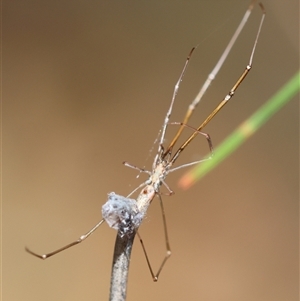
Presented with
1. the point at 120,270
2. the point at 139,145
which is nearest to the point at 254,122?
the point at 139,145

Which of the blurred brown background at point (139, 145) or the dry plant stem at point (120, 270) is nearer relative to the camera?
the dry plant stem at point (120, 270)

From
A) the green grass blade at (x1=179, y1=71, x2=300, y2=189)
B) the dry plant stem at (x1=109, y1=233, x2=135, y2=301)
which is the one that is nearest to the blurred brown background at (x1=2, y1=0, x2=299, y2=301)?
the green grass blade at (x1=179, y1=71, x2=300, y2=189)

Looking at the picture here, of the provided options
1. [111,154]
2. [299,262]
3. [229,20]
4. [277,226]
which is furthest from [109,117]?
[299,262]

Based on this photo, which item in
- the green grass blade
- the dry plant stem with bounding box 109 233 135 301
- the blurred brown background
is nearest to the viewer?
the dry plant stem with bounding box 109 233 135 301

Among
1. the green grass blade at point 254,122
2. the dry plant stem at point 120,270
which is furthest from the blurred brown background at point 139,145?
the dry plant stem at point 120,270

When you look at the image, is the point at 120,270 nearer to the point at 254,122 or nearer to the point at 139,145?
the point at 139,145

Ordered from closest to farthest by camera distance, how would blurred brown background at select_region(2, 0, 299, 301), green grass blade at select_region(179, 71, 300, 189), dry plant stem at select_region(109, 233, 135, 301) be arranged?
dry plant stem at select_region(109, 233, 135, 301), blurred brown background at select_region(2, 0, 299, 301), green grass blade at select_region(179, 71, 300, 189)

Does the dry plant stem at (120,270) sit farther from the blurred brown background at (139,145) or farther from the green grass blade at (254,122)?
the green grass blade at (254,122)

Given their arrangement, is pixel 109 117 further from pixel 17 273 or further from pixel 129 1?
pixel 17 273

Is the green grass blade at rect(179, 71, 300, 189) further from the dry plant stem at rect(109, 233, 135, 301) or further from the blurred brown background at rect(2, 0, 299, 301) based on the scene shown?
the dry plant stem at rect(109, 233, 135, 301)
